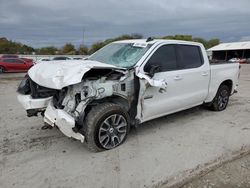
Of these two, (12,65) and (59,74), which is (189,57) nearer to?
(59,74)

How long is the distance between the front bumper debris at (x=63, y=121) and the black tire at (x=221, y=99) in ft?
13.1

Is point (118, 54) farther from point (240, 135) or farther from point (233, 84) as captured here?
point (233, 84)

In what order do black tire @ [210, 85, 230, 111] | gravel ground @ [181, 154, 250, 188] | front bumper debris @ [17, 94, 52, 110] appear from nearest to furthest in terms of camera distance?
1. gravel ground @ [181, 154, 250, 188]
2. front bumper debris @ [17, 94, 52, 110]
3. black tire @ [210, 85, 230, 111]

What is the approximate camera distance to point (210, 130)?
5.10 meters

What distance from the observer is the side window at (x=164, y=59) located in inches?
180

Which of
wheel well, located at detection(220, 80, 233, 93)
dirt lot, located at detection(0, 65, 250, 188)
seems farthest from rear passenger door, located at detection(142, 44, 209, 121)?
wheel well, located at detection(220, 80, 233, 93)

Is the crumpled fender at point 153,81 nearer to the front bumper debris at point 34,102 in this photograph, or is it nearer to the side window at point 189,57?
the side window at point 189,57

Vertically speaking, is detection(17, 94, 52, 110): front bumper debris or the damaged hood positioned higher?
the damaged hood

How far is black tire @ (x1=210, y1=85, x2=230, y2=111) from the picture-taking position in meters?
6.41

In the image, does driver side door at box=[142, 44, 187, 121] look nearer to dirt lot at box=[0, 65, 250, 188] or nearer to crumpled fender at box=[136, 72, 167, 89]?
crumpled fender at box=[136, 72, 167, 89]

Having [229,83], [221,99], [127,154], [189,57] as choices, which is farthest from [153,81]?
[229,83]

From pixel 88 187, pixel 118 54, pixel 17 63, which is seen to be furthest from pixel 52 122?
pixel 17 63

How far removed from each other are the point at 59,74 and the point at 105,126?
1.08 m

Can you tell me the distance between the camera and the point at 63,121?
12.2 ft
